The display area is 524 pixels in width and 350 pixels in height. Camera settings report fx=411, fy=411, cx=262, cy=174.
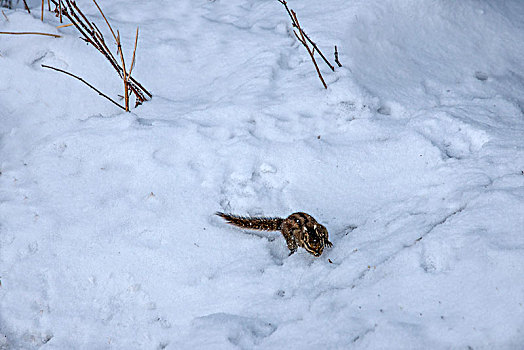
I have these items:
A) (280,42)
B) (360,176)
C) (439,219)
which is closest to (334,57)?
(280,42)

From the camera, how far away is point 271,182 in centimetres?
280

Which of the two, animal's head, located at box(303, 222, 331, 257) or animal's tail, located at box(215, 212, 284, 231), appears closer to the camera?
animal's head, located at box(303, 222, 331, 257)

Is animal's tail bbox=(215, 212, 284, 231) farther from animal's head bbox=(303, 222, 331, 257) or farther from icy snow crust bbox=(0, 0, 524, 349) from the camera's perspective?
animal's head bbox=(303, 222, 331, 257)

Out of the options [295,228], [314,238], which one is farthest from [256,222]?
[314,238]

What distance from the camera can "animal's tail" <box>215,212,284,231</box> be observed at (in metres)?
2.43

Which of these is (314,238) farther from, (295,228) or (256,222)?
(256,222)

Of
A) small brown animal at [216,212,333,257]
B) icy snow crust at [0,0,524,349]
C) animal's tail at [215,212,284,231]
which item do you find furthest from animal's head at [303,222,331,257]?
animal's tail at [215,212,284,231]

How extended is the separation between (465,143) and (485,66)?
1220mm

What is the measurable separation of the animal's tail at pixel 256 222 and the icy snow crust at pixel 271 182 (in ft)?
0.36

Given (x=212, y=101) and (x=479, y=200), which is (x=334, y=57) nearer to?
(x=212, y=101)

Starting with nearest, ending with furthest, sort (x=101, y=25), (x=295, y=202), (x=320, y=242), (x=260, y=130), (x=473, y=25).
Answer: (x=320, y=242) < (x=295, y=202) < (x=260, y=130) < (x=473, y=25) < (x=101, y=25)

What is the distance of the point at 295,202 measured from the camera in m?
2.67

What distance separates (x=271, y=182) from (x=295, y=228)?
1.98 ft

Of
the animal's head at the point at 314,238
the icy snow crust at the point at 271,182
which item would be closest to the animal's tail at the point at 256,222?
the icy snow crust at the point at 271,182
